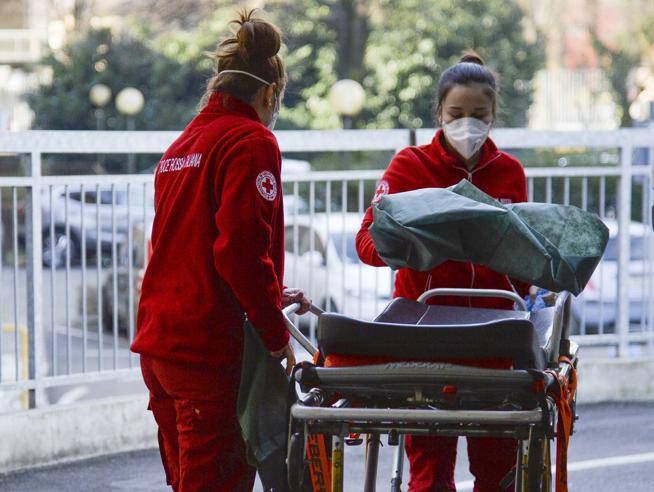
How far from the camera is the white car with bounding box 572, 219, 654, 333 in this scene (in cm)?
816

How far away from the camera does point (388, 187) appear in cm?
420

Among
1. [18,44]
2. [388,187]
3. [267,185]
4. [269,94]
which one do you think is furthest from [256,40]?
[18,44]

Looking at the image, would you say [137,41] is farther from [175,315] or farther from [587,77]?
[175,315]

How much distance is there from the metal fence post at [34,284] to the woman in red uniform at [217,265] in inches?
109

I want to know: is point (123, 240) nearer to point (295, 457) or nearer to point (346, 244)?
point (346, 244)

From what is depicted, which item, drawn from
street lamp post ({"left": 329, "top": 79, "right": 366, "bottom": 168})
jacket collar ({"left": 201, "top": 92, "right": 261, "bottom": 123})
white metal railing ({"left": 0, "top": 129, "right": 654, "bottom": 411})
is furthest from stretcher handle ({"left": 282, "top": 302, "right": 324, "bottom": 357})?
street lamp post ({"left": 329, "top": 79, "right": 366, "bottom": 168})

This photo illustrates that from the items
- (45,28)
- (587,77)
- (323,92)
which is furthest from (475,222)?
(45,28)

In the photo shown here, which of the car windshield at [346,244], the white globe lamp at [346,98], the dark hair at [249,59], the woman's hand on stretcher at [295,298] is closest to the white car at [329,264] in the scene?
the car windshield at [346,244]

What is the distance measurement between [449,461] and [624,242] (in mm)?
4240

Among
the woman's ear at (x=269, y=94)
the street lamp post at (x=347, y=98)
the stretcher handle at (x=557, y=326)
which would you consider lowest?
the stretcher handle at (x=557, y=326)

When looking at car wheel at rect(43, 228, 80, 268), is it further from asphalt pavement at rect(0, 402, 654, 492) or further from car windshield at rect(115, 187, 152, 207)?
asphalt pavement at rect(0, 402, 654, 492)

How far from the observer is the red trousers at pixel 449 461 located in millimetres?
3994

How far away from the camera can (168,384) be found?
140 inches

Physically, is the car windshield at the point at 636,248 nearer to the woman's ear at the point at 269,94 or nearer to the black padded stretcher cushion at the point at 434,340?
the woman's ear at the point at 269,94
